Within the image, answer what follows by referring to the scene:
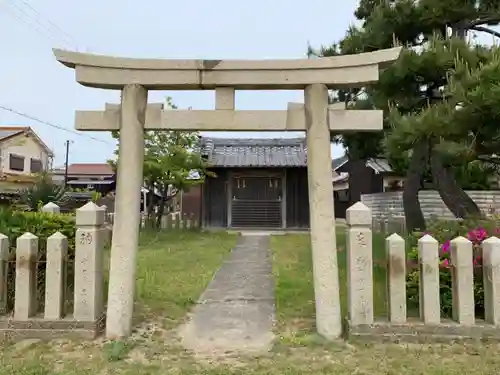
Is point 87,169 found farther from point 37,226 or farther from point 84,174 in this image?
point 37,226

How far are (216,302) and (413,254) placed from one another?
267 centimetres

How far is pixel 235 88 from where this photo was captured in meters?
4.83

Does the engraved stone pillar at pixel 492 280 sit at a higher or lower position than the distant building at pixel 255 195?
lower

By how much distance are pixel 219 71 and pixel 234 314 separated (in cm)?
292

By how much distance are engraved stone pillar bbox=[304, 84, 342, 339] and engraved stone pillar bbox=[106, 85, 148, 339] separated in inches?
71.8

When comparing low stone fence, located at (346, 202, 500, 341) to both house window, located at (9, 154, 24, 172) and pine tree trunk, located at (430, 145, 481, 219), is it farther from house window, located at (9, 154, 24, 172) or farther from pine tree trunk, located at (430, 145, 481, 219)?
house window, located at (9, 154, 24, 172)

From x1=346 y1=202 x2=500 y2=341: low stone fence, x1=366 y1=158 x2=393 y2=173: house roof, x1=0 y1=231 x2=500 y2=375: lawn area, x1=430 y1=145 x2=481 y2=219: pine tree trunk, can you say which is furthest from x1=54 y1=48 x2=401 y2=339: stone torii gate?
x1=366 y1=158 x2=393 y2=173: house roof

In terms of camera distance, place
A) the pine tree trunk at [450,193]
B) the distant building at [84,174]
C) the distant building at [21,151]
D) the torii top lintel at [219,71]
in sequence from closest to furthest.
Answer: the torii top lintel at [219,71] < the pine tree trunk at [450,193] < the distant building at [21,151] < the distant building at [84,174]

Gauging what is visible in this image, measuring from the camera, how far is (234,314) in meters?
5.54

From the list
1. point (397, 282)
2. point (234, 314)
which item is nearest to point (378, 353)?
point (397, 282)

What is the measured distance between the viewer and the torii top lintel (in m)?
4.69

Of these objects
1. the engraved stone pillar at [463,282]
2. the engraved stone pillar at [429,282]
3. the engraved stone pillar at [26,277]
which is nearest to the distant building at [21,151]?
the engraved stone pillar at [26,277]

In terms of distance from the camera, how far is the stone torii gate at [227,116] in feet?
15.2

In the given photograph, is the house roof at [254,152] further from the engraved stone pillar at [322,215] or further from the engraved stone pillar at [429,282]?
the engraved stone pillar at [429,282]
